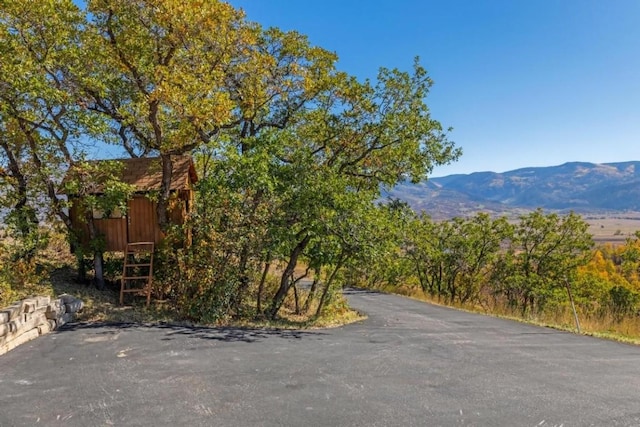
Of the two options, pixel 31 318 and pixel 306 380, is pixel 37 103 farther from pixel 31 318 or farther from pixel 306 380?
pixel 306 380

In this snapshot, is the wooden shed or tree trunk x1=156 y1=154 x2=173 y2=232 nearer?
tree trunk x1=156 y1=154 x2=173 y2=232

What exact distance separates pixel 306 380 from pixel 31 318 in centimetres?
595

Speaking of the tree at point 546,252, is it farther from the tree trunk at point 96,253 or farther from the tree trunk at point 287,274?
the tree trunk at point 96,253

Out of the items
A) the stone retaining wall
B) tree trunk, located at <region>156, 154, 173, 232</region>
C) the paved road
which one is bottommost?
the paved road

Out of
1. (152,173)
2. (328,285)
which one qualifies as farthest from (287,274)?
(152,173)

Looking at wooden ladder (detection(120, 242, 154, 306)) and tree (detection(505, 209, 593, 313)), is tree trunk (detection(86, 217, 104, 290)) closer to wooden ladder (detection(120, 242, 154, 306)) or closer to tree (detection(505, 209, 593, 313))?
wooden ladder (detection(120, 242, 154, 306))

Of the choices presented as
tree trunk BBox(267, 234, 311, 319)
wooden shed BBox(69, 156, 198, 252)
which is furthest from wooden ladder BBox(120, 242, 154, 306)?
tree trunk BBox(267, 234, 311, 319)

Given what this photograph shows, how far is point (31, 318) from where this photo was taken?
8562 mm

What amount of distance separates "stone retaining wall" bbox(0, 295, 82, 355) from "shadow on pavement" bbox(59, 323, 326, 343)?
34 cm

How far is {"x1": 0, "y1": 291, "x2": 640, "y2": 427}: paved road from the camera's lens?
5.32 metres

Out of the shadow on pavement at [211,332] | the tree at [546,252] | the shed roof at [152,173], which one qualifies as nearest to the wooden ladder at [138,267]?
the shed roof at [152,173]

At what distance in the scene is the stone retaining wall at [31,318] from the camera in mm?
7602

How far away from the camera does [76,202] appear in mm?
13328

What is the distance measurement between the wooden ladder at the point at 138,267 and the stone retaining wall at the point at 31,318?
2.13 m
